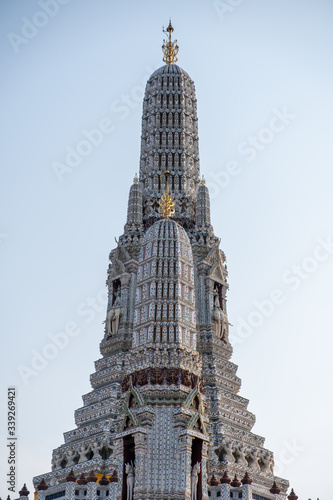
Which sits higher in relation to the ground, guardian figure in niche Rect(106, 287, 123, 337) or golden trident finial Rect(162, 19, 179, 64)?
golden trident finial Rect(162, 19, 179, 64)

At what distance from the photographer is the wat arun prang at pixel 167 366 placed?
3753cm

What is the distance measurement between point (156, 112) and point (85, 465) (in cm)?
3111

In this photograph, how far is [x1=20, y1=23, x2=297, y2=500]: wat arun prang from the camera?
1478 inches

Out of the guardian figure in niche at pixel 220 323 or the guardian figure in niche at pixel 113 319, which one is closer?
the guardian figure in niche at pixel 113 319

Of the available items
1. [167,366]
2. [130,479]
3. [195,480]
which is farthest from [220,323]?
[130,479]

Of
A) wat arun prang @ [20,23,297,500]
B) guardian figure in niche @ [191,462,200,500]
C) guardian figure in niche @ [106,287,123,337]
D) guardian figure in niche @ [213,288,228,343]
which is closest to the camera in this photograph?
guardian figure in niche @ [191,462,200,500]

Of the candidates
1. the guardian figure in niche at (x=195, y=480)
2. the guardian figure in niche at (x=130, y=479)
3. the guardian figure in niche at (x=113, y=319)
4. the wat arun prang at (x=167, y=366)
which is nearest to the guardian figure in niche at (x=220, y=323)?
the wat arun prang at (x=167, y=366)

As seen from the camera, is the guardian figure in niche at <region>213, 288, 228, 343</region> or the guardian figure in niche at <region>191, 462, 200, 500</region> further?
the guardian figure in niche at <region>213, 288, 228, 343</region>

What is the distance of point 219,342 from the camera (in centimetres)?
5569

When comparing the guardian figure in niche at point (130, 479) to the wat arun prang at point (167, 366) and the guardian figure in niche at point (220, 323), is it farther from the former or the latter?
the guardian figure in niche at point (220, 323)

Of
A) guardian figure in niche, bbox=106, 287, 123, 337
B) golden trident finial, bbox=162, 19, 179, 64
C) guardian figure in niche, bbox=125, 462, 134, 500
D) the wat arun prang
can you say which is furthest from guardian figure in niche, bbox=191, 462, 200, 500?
golden trident finial, bbox=162, 19, 179, 64

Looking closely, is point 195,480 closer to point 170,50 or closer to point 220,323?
point 220,323

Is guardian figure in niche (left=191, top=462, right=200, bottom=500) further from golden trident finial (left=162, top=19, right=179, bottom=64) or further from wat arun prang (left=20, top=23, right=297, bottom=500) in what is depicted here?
golden trident finial (left=162, top=19, right=179, bottom=64)

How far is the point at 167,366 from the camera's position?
3934 centimetres
